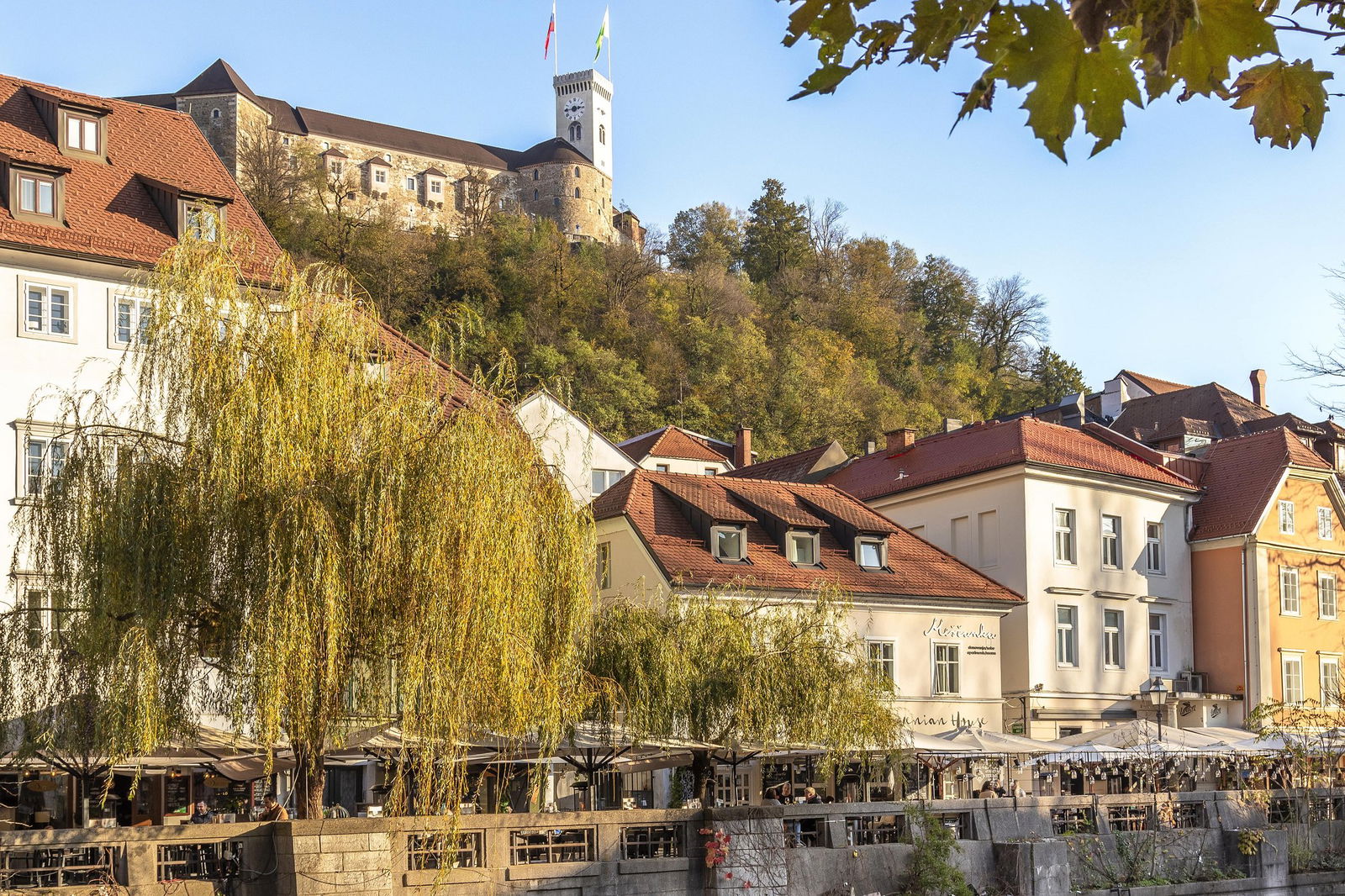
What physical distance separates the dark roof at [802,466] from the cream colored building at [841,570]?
36.2 feet

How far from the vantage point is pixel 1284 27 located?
3457mm

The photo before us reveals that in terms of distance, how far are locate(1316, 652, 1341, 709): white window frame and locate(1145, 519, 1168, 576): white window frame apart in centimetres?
490

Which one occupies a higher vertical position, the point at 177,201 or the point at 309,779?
the point at 177,201

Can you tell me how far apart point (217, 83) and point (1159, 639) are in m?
83.6

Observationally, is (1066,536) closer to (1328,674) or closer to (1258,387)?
(1328,674)

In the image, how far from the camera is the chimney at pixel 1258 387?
203 feet

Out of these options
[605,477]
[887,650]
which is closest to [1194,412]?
[605,477]

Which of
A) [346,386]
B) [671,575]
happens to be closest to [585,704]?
[346,386]

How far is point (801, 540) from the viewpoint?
35.1m

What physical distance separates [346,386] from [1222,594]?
30.2 meters

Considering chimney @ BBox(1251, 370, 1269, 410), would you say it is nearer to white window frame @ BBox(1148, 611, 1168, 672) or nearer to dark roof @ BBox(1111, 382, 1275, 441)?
dark roof @ BBox(1111, 382, 1275, 441)

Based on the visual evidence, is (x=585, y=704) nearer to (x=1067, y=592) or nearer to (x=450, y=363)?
(x=450, y=363)

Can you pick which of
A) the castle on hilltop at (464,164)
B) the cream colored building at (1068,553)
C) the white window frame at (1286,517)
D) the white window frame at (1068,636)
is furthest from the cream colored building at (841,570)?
the castle on hilltop at (464,164)

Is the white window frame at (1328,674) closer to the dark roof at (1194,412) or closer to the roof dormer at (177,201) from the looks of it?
the dark roof at (1194,412)
